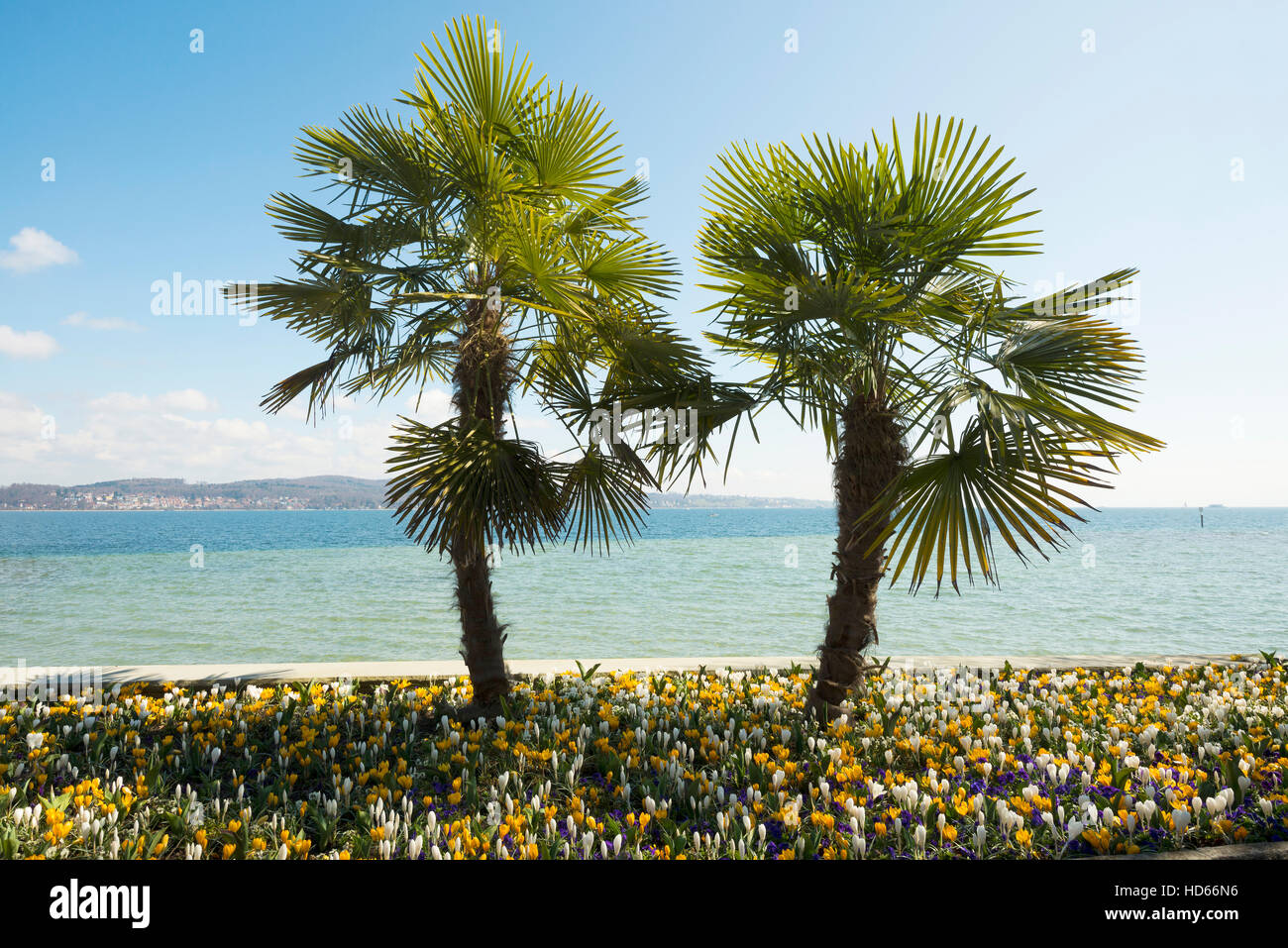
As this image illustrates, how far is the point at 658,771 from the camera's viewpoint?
384 centimetres

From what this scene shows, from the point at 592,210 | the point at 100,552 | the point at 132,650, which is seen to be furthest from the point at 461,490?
the point at 100,552

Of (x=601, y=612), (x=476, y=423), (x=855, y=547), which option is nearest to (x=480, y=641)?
(x=476, y=423)

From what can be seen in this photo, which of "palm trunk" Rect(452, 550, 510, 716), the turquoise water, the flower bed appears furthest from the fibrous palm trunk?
the turquoise water

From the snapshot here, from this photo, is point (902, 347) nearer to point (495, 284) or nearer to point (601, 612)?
point (495, 284)

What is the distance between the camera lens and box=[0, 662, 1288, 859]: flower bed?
9.55 feet

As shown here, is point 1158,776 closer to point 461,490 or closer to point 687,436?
point 687,436

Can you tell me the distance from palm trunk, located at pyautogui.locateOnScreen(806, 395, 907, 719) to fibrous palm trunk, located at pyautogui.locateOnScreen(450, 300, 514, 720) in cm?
229

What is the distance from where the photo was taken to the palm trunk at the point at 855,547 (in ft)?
14.1

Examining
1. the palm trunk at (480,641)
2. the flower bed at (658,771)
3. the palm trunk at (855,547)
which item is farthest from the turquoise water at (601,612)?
the palm trunk at (855,547)

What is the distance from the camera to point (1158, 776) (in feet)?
11.1

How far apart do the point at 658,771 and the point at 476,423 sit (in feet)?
8.02
